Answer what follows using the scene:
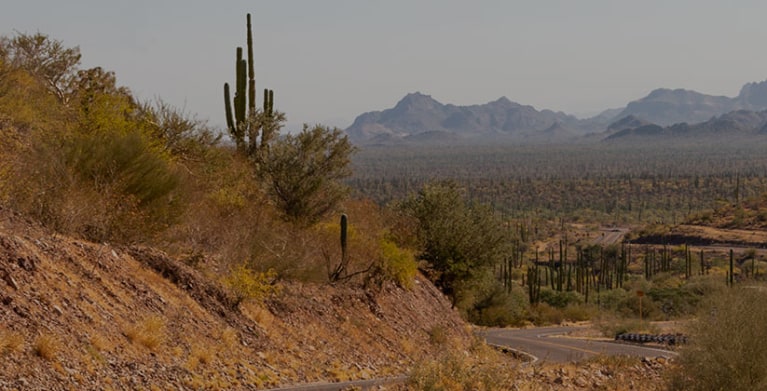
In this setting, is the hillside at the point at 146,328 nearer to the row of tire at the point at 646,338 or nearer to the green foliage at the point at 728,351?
the green foliage at the point at 728,351

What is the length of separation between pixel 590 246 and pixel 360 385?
93.5 m

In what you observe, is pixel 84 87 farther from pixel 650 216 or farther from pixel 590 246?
pixel 650 216

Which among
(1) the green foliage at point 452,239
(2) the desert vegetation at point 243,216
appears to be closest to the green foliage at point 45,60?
(2) the desert vegetation at point 243,216

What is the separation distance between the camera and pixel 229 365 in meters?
13.9

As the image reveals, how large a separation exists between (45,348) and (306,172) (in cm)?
1805

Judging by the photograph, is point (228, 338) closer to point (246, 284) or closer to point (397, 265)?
point (246, 284)

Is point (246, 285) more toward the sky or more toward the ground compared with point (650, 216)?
more toward the sky

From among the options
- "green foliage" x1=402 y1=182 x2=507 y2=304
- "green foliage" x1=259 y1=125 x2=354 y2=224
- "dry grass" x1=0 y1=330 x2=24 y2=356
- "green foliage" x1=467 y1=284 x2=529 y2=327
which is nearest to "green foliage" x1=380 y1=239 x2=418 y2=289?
"green foliage" x1=259 y1=125 x2=354 y2=224

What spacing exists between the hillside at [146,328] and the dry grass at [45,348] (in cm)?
1

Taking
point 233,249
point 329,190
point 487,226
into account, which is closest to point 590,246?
point 487,226

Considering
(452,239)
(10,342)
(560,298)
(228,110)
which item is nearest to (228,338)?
(10,342)

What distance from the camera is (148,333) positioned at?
13.1 metres

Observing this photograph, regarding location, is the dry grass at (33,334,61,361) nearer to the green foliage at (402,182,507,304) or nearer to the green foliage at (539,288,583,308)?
the green foliage at (402,182,507,304)

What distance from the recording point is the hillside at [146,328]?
36.5 feet
